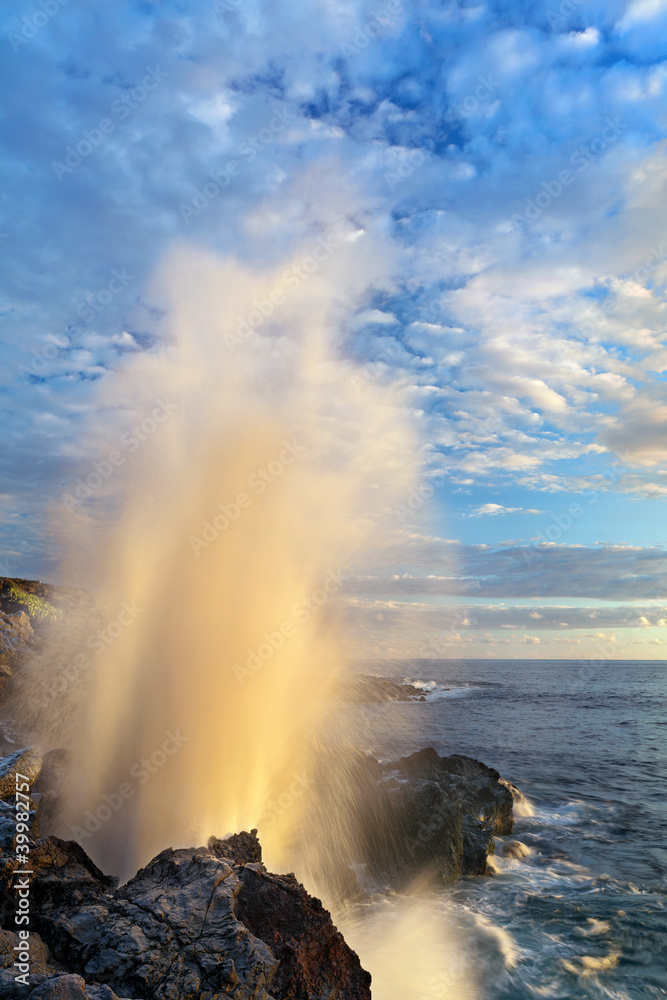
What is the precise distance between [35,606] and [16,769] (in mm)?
24024

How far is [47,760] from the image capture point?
10.1m

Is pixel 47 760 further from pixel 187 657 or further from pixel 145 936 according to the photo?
pixel 145 936

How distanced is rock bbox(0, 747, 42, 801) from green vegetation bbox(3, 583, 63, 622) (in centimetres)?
2178

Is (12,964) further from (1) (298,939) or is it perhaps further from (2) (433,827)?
(2) (433,827)

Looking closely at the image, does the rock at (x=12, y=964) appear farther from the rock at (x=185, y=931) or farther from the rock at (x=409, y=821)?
the rock at (x=409, y=821)

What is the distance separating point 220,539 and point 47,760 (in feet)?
22.7

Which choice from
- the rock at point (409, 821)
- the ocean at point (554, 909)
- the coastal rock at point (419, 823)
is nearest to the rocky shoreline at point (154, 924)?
the ocean at point (554, 909)

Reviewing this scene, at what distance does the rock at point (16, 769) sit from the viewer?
7771mm

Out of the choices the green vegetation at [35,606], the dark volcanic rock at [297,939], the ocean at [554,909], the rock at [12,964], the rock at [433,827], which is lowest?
the ocean at [554,909]

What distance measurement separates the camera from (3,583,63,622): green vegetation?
28.3 m

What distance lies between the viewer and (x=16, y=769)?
8.22 meters

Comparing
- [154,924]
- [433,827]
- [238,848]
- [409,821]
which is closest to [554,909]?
[433,827]

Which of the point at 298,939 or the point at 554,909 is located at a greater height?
the point at 298,939

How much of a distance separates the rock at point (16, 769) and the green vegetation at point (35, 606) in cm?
2178
